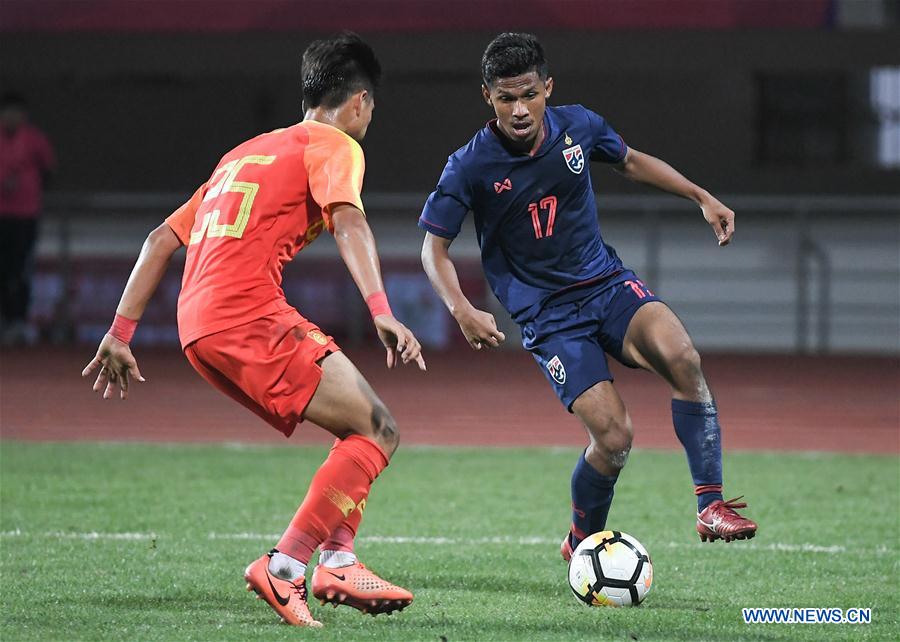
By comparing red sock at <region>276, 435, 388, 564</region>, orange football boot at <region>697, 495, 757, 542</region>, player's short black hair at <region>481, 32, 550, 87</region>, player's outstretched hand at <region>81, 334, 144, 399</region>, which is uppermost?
player's short black hair at <region>481, 32, 550, 87</region>

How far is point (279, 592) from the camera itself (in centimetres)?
512

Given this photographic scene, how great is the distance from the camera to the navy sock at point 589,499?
6258mm

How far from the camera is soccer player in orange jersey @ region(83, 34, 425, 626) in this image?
5125mm

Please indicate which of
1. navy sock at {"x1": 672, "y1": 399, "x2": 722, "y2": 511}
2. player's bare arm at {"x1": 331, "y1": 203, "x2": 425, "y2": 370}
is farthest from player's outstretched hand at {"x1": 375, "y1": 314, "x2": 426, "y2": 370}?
navy sock at {"x1": 672, "y1": 399, "x2": 722, "y2": 511}

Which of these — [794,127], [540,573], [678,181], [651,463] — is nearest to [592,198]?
[678,181]

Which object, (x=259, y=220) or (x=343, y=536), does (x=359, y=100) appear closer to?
(x=259, y=220)

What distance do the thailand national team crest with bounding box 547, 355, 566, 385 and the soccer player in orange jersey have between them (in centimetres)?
118

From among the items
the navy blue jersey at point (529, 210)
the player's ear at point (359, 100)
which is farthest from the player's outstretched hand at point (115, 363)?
the navy blue jersey at point (529, 210)

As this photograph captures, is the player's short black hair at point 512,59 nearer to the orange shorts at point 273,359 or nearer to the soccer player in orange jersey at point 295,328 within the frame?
the soccer player in orange jersey at point 295,328

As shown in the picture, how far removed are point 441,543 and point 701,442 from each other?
1668 millimetres

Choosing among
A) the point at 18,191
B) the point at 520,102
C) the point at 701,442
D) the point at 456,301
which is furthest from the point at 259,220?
the point at 18,191

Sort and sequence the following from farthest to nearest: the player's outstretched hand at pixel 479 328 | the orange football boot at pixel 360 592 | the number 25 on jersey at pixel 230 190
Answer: the player's outstretched hand at pixel 479 328 → the number 25 on jersey at pixel 230 190 → the orange football boot at pixel 360 592

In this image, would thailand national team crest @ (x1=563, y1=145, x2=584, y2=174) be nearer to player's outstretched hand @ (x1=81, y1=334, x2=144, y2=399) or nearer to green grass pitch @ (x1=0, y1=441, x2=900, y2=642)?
green grass pitch @ (x1=0, y1=441, x2=900, y2=642)

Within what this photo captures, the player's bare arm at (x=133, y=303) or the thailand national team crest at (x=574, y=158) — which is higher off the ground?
the thailand national team crest at (x=574, y=158)
